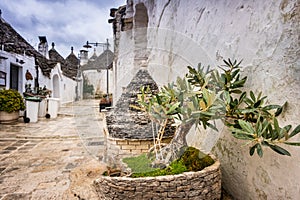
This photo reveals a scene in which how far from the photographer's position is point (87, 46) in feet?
5.84

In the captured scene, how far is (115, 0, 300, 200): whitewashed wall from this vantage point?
35.4 inches

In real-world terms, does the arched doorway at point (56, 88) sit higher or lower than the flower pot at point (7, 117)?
higher

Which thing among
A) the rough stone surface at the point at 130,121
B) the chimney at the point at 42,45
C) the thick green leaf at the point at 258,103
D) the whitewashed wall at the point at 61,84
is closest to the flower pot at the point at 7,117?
the whitewashed wall at the point at 61,84

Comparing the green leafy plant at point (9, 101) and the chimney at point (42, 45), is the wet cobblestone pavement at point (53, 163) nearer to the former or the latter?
the green leafy plant at point (9, 101)

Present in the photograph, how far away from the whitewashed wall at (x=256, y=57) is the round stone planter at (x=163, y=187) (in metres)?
0.31

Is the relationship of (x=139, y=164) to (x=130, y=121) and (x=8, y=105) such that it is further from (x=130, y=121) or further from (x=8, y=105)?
(x=8, y=105)

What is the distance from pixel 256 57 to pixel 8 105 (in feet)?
17.0

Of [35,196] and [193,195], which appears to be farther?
[35,196]

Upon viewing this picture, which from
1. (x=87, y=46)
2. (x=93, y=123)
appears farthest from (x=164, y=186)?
(x=93, y=123)

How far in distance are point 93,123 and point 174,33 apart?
1522 millimetres

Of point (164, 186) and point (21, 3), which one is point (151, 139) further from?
point (21, 3)

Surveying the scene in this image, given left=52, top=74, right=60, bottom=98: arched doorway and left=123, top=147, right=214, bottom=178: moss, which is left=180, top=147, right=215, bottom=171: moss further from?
left=52, top=74, right=60, bottom=98: arched doorway

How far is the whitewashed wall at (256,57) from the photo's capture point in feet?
2.95

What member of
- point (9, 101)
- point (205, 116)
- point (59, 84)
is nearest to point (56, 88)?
point (59, 84)
